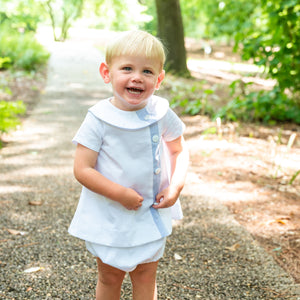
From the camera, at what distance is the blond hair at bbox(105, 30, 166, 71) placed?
153 centimetres

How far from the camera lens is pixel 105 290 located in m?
1.74

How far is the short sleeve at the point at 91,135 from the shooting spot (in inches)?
60.8

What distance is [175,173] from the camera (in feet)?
5.71

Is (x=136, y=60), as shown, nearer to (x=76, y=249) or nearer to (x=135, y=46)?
(x=135, y=46)

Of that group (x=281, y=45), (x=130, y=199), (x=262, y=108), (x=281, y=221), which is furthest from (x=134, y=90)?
(x=262, y=108)

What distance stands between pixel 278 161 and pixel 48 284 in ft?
10.5

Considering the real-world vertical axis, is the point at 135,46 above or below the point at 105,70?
above

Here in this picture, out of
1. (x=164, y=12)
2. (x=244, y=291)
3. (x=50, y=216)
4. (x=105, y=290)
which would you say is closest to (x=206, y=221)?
(x=244, y=291)

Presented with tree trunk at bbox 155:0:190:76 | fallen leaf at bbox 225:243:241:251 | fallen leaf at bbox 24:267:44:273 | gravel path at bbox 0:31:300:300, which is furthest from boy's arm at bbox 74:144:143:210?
tree trunk at bbox 155:0:190:76

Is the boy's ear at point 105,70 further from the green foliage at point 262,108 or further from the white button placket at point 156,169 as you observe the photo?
the green foliage at point 262,108

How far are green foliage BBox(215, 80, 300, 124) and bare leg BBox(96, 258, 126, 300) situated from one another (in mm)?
4493

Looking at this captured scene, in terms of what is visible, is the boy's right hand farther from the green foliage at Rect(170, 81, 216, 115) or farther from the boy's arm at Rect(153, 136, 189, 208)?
the green foliage at Rect(170, 81, 216, 115)

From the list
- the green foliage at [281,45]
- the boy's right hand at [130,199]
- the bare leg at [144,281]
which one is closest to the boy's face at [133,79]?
the boy's right hand at [130,199]

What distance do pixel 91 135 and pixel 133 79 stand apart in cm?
29
